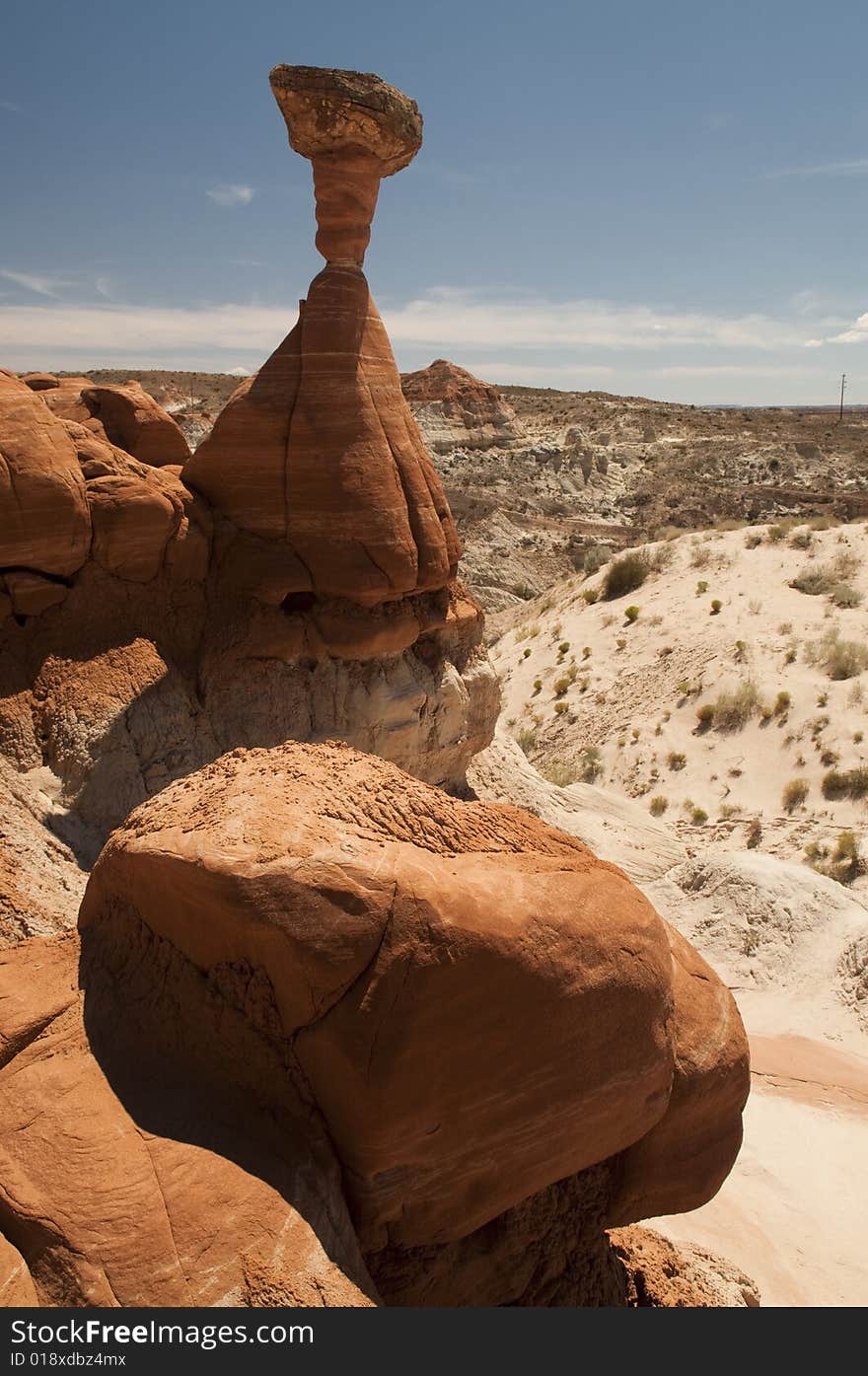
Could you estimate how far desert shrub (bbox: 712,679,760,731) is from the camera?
1648cm

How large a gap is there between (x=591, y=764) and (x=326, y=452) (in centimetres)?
958

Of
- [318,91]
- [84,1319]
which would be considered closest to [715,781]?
[318,91]

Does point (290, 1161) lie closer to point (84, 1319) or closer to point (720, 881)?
point (84, 1319)

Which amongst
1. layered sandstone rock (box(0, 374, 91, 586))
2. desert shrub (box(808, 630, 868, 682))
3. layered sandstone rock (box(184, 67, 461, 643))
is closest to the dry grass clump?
desert shrub (box(808, 630, 868, 682))

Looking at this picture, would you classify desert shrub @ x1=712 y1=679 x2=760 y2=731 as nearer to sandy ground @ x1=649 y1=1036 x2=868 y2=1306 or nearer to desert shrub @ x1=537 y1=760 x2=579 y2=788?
desert shrub @ x1=537 y1=760 x2=579 y2=788

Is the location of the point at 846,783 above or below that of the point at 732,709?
below

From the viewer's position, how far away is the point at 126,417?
31.7 ft

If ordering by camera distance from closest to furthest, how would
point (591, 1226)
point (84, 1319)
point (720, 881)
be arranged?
point (84, 1319)
point (591, 1226)
point (720, 881)

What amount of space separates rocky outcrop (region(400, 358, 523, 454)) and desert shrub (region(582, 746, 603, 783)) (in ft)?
92.3

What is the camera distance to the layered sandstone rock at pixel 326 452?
28.9ft

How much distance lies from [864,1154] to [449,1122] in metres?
6.27

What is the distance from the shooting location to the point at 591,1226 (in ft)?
13.8

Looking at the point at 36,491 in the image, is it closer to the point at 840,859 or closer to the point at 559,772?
the point at 840,859

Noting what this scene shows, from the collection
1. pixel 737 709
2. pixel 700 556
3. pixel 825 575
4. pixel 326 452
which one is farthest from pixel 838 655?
pixel 326 452
